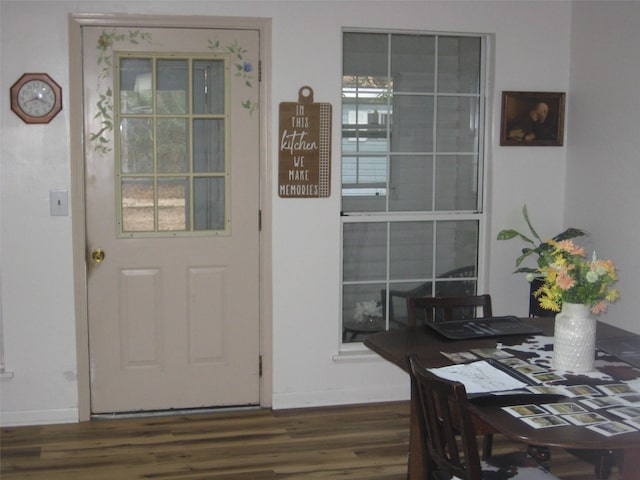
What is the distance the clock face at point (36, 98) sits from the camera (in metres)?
3.77

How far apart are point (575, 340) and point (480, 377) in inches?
13.7

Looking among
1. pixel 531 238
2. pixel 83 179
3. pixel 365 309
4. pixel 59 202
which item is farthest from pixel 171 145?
pixel 531 238

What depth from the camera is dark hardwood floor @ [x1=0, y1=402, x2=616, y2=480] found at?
3.37 m

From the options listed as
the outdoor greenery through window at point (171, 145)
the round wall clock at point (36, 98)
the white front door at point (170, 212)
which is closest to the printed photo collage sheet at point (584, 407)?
the white front door at point (170, 212)

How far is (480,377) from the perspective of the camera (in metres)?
2.29

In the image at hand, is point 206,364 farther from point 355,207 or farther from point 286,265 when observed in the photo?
point 355,207

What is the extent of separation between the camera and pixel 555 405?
209cm

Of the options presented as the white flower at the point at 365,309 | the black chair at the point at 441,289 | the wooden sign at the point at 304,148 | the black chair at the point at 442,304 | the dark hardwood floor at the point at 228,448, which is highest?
the wooden sign at the point at 304,148

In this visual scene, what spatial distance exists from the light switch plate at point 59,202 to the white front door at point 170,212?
4.9 inches

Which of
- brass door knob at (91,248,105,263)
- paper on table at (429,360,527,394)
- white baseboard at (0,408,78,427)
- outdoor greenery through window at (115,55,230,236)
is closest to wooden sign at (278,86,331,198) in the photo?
outdoor greenery through window at (115,55,230,236)

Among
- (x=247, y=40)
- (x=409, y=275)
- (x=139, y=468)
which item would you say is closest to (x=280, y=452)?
(x=139, y=468)

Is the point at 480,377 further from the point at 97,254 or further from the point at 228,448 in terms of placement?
the point at 97,254

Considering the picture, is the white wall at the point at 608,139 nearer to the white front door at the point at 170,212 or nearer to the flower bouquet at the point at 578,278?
the flower bouquet at the point at 578,278

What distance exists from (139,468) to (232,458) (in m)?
0.43
